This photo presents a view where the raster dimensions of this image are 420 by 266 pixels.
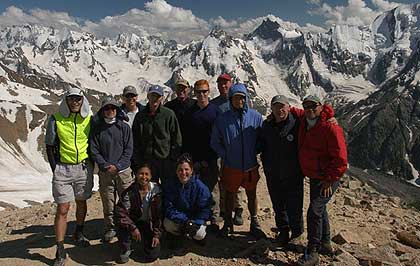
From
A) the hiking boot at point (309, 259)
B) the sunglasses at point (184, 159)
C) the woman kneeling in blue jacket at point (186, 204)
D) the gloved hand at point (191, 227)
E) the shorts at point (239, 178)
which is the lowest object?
the hiking boot at point (309, 259)

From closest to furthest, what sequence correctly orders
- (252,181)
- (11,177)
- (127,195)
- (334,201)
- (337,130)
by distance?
(337,130) < (127,195) < (252,181) < (334,201) < (11,177)

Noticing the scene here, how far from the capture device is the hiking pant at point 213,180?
1152 cm

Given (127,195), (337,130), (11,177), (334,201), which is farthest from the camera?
(11,177)

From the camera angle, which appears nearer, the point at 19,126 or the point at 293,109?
the point at 293,109

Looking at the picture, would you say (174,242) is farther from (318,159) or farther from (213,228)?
(318,159)

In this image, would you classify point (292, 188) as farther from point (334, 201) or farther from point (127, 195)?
point (334, 201)

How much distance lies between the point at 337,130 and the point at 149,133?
4276 mm

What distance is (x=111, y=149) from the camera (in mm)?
10562

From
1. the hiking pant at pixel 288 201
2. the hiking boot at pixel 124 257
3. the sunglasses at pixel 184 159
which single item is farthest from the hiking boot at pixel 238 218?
the hiking boot at pixel 124 257

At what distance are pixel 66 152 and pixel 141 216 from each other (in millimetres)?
2183

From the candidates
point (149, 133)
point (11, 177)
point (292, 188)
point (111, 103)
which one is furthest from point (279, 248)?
point (11, 177)

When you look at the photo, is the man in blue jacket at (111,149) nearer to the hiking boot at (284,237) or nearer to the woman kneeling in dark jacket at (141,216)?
the woman kneeling in dark jacket at (141,216)

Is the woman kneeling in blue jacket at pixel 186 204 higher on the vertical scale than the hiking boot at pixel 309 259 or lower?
higher

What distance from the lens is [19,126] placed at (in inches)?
5861
